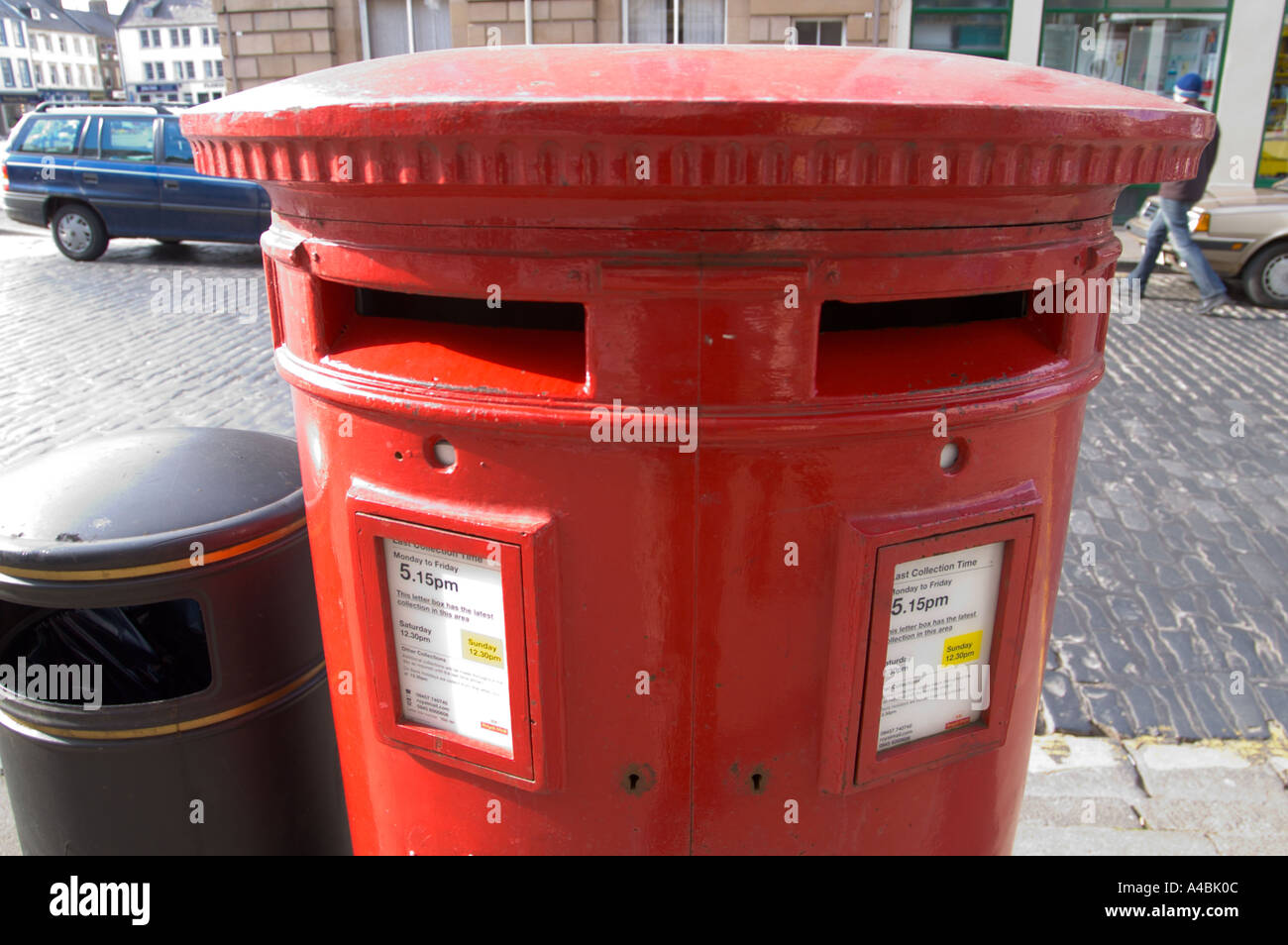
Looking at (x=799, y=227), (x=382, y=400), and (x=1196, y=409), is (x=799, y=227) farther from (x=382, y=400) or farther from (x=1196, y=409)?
(x=1196, y=409)

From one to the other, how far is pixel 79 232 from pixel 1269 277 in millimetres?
13128

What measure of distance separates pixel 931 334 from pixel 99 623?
2.10 metres

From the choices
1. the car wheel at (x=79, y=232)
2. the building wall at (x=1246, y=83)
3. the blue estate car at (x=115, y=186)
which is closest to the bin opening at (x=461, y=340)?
the blue estate car at (x=115, y=186)

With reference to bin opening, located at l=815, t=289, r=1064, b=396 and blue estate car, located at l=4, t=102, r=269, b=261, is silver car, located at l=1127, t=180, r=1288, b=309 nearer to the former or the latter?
bin opening, located at l=815, t=289, r=1064, b=396

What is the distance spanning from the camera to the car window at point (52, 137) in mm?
12391

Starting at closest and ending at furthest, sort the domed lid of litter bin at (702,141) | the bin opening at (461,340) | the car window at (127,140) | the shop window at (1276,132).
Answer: the domed lid of litter bin at (702,141) → the bin opening at (461,340) → the car window at (127,140) → the shop window at (1276,132)

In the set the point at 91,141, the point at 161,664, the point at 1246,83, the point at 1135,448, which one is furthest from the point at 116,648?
the point at 1246,83

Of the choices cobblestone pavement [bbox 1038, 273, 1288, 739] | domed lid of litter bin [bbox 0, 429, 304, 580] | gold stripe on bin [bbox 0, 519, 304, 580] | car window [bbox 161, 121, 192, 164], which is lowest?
cobblestone pavement [bbox 1038, 273, 1288, 739]

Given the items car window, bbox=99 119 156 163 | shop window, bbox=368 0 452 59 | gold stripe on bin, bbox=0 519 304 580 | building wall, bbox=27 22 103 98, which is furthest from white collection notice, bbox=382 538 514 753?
building wall, bbox=27 22 103 98

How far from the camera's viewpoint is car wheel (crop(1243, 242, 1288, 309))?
9.30 m

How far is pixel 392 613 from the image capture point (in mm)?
1565

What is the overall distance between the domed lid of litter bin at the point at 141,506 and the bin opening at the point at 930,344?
4.50 ft

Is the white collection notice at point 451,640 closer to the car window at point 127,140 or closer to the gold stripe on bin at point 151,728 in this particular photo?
the gold stripe on bin at point 151,728
